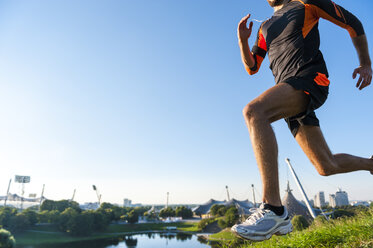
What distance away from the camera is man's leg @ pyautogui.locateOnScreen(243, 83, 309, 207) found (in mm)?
1696

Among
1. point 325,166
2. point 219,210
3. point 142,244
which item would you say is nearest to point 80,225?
point 142,244

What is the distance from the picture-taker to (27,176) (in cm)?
8600

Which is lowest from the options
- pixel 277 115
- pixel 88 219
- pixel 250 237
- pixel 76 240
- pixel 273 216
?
pixel 76 240

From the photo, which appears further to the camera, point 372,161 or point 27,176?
point 27,176

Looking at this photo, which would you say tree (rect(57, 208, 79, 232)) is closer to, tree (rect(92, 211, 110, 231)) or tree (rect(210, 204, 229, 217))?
tree (rect(92, 211, 110, 231))

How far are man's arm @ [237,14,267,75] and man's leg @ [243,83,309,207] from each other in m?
0.72

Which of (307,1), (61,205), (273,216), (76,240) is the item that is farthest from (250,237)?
(61,205)

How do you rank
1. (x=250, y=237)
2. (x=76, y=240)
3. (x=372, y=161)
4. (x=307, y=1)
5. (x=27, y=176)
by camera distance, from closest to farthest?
1. (x=250, y=237)
2. (x=307, y=1)
3. (x=372, y=161)
4. (x=76, y=240)
5. (x=27, y=176)

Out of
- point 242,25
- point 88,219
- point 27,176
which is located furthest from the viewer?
point 27,176

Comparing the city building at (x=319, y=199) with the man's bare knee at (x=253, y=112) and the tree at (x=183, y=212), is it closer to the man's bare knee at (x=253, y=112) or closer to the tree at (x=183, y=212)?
the tree at (x=183, y=212)

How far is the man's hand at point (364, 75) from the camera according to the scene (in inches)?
90.4

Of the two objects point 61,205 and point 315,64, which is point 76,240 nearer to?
point 61,205

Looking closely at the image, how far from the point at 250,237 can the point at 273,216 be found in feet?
0.73

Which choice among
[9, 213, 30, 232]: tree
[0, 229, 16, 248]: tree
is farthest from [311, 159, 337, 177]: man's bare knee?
[9, 213, 30, 232]: tree
